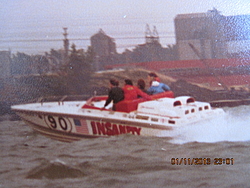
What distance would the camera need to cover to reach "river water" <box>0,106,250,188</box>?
1.48 metres

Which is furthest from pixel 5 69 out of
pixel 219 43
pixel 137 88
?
pixel 219 43

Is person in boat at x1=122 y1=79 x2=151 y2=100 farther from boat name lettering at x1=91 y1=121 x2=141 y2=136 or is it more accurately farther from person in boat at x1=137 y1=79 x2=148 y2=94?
boat name lettering at x1=91 y1=121 x2=141 y2=136

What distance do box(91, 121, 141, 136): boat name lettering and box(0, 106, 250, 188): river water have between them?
0.05 meters

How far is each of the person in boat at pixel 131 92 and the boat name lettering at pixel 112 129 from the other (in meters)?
0.22

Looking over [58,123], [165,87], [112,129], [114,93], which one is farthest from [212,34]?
[58,123]

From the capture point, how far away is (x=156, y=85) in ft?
5.42

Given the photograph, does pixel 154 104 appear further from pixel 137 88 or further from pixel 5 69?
pixel 5 69

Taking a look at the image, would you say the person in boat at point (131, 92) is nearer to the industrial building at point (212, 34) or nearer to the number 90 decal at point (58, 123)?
the industrial building at point (212, 34)

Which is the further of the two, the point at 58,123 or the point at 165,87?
the point at 58,123

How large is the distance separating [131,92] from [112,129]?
304 mm

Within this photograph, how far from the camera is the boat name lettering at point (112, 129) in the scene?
1.79 metres
